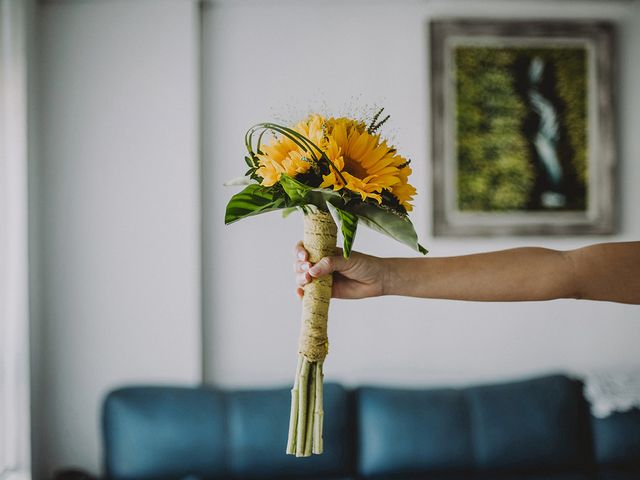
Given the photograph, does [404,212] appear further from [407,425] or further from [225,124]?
[225,124]

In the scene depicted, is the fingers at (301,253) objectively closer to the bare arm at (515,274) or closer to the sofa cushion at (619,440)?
the bare arm at (515,274)

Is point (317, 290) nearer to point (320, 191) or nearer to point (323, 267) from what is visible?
point (323, 267)

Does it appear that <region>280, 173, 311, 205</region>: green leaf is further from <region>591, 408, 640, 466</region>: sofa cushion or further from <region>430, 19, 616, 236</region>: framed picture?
<region>591, 408, 640, 466</region>: sofa cushion

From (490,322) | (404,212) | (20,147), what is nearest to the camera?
(404,212)

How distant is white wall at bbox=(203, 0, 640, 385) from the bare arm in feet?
5.14

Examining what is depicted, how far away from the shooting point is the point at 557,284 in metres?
1.22

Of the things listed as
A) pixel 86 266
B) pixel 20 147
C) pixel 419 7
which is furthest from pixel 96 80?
pixel 419 7

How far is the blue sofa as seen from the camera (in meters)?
2.41

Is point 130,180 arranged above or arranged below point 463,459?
above

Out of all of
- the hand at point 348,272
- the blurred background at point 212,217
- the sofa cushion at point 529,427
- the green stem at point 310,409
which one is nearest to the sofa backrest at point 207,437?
the blurred background at point 212,217

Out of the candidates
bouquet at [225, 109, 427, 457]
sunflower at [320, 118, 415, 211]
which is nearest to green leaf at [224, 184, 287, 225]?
bouquet at [225, 109, 427, 457]

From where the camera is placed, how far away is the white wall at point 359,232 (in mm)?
2826

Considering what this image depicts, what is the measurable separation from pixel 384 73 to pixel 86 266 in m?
1.64

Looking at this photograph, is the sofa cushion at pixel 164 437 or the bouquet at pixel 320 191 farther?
the sofa cushion at pixel 164 437
